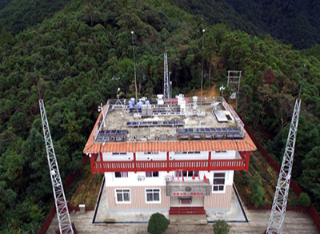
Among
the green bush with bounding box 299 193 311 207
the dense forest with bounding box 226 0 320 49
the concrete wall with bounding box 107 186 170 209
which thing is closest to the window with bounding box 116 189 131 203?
the concrete wall with bounding box 107 186 170 209

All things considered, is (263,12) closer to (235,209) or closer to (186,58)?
(186,58)

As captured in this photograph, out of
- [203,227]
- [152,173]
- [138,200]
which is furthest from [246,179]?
[138,200]

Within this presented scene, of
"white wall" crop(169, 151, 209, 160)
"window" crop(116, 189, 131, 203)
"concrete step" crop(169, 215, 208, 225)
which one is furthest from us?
"window" crop(116, 189, 131, 203)

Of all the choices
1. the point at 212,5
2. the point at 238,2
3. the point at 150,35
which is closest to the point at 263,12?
the point at 238,2

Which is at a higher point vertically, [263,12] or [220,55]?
[263,12]

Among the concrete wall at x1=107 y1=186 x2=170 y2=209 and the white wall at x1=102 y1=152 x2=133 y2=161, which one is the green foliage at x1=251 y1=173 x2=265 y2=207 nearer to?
the concrete wall at x1=107 y1=186 x2=170 y2=209

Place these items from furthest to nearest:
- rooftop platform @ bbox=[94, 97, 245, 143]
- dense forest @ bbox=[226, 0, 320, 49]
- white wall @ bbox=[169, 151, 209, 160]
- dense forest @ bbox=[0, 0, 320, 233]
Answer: dense forest @ bbox=[226, 0, 320, 49]
dense forest @ bbox=[0, 0, 320, 233]
white wall @ bbox=[169, 151, 209, 160]
rooftop platform @ bbox=[94, 97, 245, 143]
